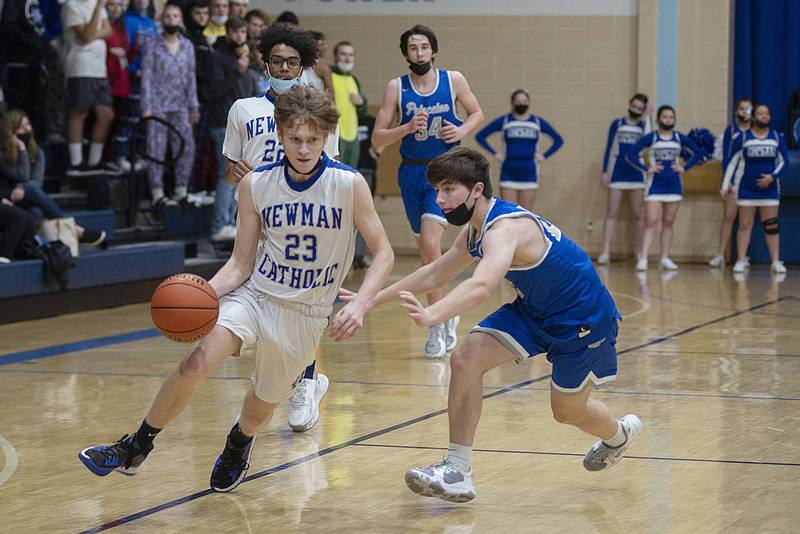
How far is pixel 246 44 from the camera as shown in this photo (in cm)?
1208

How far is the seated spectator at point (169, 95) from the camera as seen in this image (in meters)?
11.4

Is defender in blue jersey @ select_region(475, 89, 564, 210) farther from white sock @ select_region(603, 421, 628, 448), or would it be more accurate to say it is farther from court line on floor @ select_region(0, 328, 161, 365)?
white sock @ select_region(603, 421, 628, 448)

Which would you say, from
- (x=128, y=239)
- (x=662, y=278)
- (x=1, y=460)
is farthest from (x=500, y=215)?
(x=662, y=278)

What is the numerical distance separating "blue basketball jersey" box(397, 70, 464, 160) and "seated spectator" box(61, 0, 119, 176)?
4275mm

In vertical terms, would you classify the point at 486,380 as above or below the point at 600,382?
below

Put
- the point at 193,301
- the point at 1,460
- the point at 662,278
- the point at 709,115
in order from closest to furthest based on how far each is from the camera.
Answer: the point at 193,301
the point at 1,460
the point at 662,278
the point at 709,115

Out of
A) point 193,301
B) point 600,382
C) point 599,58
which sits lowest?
point 600,382

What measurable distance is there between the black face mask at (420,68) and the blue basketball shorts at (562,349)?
3.50 m

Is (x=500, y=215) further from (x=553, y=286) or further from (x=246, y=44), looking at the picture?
(x=246, y=44)

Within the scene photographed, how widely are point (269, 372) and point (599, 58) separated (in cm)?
1140

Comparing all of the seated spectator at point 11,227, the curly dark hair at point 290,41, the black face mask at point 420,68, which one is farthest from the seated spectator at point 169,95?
the curly dark hair at point 290,41

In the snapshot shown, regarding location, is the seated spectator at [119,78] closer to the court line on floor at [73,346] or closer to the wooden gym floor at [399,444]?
the court line on floor at [73,346]

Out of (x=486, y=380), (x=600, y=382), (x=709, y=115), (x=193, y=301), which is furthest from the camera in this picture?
(x=709, y=115)

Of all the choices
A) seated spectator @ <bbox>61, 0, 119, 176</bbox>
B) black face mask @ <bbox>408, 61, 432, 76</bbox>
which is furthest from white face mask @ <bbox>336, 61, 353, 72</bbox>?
black face mask @ <bbox>408, 61, 432, 76</bbox>
